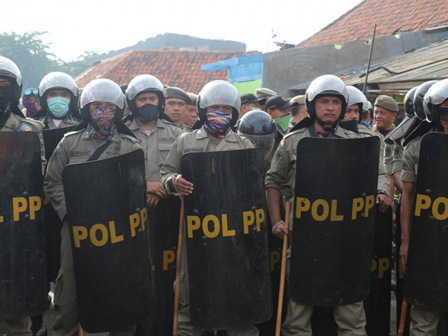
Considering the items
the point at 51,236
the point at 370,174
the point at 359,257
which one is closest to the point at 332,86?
the point at 370,174

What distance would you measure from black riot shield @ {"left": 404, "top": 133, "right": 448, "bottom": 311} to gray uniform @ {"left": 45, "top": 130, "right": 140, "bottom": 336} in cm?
193

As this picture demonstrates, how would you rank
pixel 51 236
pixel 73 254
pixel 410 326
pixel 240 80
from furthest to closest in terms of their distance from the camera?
pixel 240 80, pixel 51 236, pixel 410 326, pixel 73 254

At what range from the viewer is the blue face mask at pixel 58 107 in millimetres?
6195

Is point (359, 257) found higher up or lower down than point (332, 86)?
lower down

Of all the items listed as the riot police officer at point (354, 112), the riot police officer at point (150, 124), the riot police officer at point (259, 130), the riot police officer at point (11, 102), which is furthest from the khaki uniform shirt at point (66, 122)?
the riot police officer at point (354, 112)

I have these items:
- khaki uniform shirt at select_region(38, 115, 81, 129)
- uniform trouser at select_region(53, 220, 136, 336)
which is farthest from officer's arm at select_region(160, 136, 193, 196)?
khaki uniform shirt at select_region(38, 115, 81, 129)

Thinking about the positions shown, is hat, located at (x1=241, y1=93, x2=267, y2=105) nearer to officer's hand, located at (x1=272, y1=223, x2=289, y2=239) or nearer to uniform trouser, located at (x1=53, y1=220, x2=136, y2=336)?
officer's hand, located at (x1=272, y1=223, x2=289, y2=239)

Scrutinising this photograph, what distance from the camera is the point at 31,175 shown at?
4227mm

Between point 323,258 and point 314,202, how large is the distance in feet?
1.23

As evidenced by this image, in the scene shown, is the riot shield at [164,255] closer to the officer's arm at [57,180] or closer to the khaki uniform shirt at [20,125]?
the officer's arm at [57,180]

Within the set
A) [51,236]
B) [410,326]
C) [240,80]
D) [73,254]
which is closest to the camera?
[73,254]

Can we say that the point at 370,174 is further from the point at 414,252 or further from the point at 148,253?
the point at 148,253

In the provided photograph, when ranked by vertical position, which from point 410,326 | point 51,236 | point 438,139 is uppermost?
point 438,139

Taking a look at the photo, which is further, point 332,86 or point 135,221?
point 332,86
